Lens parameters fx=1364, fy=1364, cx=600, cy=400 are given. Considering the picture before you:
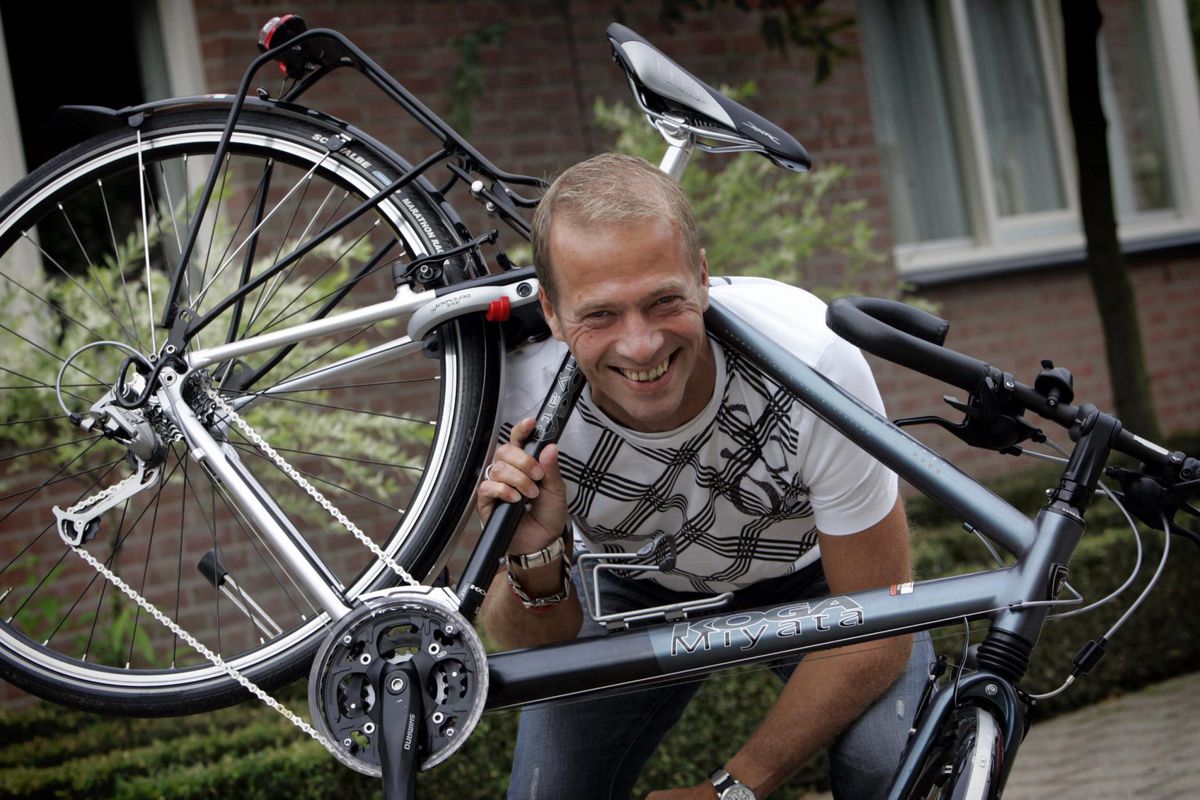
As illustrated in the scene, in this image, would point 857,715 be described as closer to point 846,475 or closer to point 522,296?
point 846,475

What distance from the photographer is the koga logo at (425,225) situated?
7.74 feet

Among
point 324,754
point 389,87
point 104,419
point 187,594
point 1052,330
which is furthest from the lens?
point 1052,330

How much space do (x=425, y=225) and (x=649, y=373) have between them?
0.52m

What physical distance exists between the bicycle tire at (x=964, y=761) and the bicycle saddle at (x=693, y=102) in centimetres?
92

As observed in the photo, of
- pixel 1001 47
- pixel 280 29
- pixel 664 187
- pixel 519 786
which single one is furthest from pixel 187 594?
pixel 1001 47

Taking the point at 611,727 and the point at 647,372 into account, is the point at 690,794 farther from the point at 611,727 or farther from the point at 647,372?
the point at 647,372

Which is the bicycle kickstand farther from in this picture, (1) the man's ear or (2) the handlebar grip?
(2) the handlebar grip

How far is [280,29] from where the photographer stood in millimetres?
2471

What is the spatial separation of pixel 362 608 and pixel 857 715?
97cm

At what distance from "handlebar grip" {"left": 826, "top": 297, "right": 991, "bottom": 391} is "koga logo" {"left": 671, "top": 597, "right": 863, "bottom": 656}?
1.24ft

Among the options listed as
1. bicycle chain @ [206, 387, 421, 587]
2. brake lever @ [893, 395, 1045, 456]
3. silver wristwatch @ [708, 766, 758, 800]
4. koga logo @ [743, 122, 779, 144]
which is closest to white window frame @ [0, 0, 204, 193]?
bicycle chain @ [206, 387, 421, 587]

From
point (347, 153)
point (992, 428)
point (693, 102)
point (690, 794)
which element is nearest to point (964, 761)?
point (992, 428)

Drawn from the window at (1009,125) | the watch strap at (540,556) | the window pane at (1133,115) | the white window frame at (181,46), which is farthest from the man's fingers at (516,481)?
the window pane at (1133,115)

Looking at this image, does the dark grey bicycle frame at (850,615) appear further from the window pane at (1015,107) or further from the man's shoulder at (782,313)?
the window pane at (1015,107)
